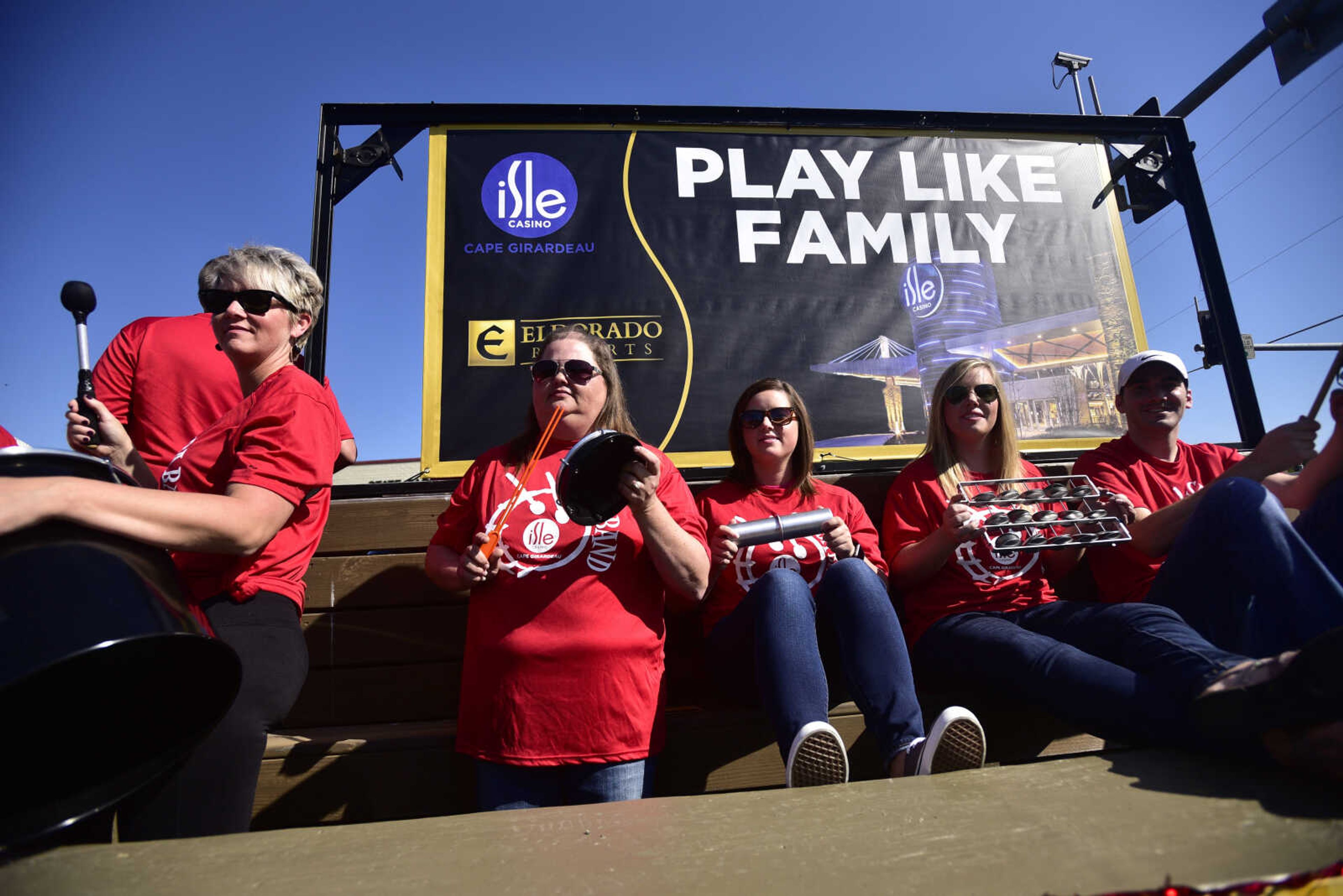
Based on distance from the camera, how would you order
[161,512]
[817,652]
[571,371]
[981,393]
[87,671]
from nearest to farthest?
[87,671], [161,512], [817,652], [571,371], [981,393]

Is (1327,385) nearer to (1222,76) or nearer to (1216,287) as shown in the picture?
(1216,287)

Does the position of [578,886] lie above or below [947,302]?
below

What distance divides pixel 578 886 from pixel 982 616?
4.78ft

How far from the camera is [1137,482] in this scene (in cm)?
227

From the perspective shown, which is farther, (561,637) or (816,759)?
(561,637)

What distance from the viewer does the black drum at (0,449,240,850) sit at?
944 millimetres

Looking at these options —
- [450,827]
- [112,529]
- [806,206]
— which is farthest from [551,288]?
[450,827]

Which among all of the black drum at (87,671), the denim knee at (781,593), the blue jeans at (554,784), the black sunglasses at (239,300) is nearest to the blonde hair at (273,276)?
the black sunglasses at (239,300)

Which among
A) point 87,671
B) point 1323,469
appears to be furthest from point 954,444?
point 87,671

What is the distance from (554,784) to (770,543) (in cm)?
88

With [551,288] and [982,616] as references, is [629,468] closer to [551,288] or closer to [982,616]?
[982,616]

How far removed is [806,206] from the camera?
324 centimetres

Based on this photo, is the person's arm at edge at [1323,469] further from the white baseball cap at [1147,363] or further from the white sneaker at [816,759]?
the white sneaker at [816,759]

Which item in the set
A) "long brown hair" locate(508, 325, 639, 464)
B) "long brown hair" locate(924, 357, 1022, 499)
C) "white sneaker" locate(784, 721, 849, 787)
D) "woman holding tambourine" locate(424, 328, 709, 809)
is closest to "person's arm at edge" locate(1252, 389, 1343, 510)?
"long brown hair" locate(924, 357, 1022, 499)
